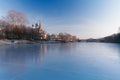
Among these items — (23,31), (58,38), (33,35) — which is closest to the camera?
(23,31)

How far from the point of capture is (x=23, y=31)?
29016mm

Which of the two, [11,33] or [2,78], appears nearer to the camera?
[2,78]

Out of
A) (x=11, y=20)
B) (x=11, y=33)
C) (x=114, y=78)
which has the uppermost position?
(x=11, y=20)

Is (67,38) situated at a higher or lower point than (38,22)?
lower

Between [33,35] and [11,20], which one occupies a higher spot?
[11,20]

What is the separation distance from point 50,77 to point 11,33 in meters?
25.3

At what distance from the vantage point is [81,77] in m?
3.23

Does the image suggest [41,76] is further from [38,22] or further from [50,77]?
[38,22]

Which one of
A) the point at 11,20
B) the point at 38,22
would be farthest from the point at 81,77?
the point at 38,22

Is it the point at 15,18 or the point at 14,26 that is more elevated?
the point at 15,18

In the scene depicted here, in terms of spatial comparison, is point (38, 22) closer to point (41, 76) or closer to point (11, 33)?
point (11, 33)

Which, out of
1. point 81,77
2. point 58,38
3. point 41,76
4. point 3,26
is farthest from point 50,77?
point 58,38

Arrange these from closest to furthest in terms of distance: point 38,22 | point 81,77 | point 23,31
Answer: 1. point 81,77
2. point 23,31
3. point 38,22

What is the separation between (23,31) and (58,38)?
2111cm
